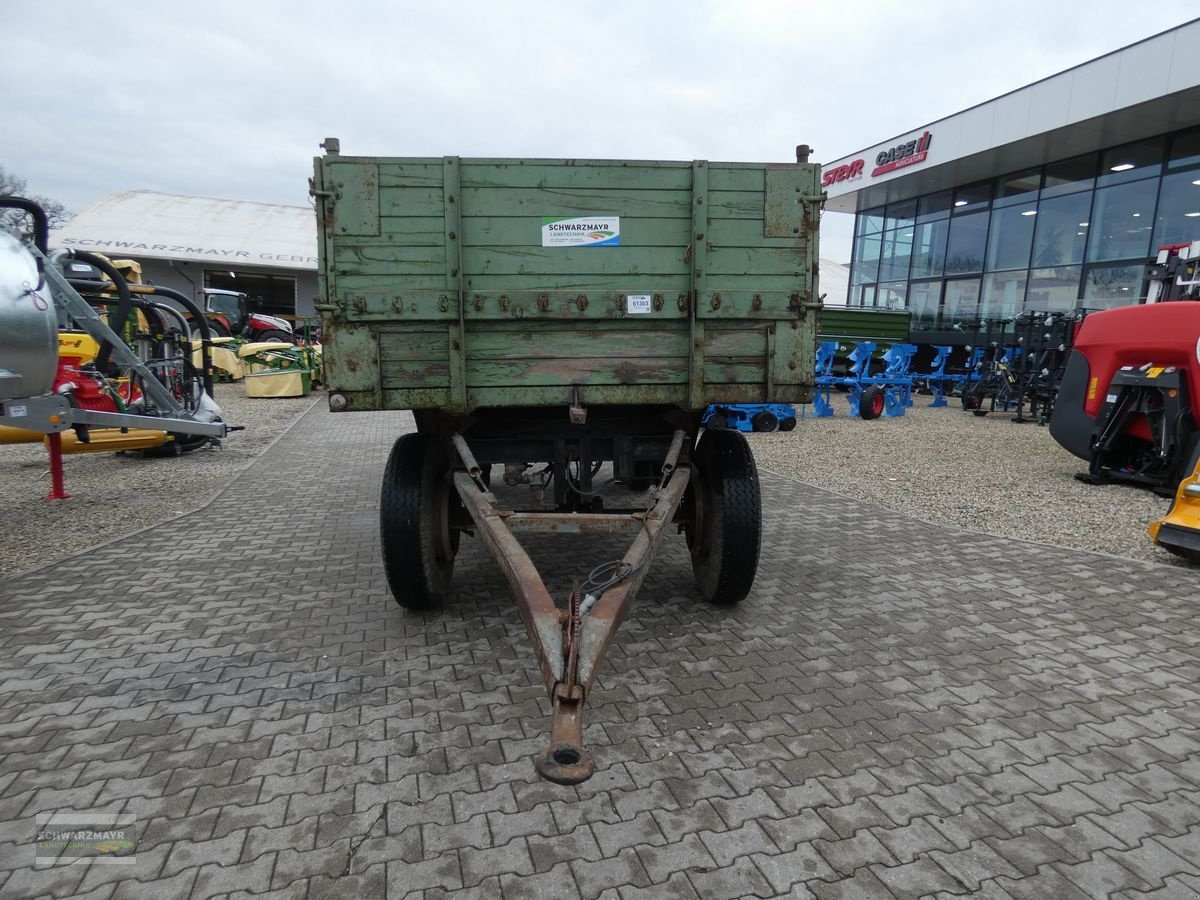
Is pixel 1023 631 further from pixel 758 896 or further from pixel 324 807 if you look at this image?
pixel 324 807

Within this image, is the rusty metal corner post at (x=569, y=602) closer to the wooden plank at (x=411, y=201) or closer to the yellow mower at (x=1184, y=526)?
the wooden plank at (x=411, y=201)

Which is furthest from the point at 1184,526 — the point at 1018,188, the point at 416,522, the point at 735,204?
the point at 1018,188

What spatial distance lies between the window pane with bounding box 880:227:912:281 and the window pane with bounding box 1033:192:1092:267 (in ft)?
15.1

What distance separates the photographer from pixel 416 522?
3.55 meters

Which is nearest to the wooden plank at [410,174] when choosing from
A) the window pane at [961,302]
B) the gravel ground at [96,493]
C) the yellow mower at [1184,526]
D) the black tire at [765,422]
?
the black tire at [765,422]

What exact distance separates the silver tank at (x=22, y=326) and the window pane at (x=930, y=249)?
21363 millimetres

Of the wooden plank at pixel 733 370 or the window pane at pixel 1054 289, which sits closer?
the wooden plank at pixel 733 370

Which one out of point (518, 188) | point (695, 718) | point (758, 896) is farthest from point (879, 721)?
point (518, 188)

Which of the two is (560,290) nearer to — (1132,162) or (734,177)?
(734,177)

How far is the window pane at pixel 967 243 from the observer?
19.1 meters

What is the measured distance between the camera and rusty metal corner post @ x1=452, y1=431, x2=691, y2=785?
1781mm

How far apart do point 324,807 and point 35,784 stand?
103 centimetres

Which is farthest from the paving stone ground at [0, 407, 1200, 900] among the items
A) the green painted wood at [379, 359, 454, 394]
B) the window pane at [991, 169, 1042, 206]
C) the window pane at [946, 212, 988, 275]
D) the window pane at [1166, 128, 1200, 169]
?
the window pane at [946, 212, 988, 275]

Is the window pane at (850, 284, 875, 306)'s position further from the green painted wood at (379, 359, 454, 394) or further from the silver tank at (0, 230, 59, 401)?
the silver tank at (0, 230, 59, 401)
